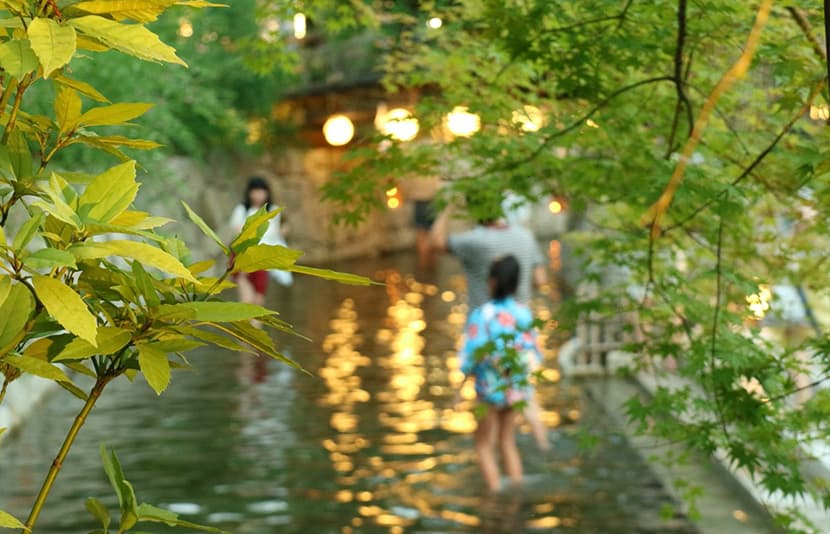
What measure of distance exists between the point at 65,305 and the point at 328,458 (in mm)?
7680

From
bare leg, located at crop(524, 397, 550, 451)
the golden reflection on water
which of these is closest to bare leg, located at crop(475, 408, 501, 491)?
the golden reflection on water

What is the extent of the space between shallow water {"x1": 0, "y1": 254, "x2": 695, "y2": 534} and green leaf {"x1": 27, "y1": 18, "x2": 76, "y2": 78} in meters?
4.73

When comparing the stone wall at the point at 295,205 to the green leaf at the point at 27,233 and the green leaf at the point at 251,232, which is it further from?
the green leaf at the point at 27,233

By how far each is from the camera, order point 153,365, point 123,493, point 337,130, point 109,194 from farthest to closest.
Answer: point 337,130 → point 123,493 → point 153,365 → point 109,194

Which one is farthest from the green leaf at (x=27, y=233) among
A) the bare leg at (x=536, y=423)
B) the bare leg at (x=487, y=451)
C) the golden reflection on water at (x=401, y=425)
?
the bare leg at (x=536, y=423)

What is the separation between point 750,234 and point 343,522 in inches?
108

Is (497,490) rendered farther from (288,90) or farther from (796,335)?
(288,90)

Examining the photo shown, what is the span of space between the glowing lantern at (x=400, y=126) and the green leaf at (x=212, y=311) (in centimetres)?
402

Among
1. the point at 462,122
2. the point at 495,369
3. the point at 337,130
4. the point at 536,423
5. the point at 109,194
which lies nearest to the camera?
the point at 109,194

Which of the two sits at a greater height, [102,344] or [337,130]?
[337,130]

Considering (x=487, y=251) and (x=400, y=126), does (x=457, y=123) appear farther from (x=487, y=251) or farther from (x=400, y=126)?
(x=487, y=251)

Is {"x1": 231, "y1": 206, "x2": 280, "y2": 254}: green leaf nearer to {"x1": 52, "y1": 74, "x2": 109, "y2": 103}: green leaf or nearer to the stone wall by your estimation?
{"x1": 52, "y1": 74, "x2": 109, "y2": 103}: green leaf

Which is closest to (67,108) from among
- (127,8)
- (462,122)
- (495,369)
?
(127,8)

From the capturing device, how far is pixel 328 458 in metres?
9.39
